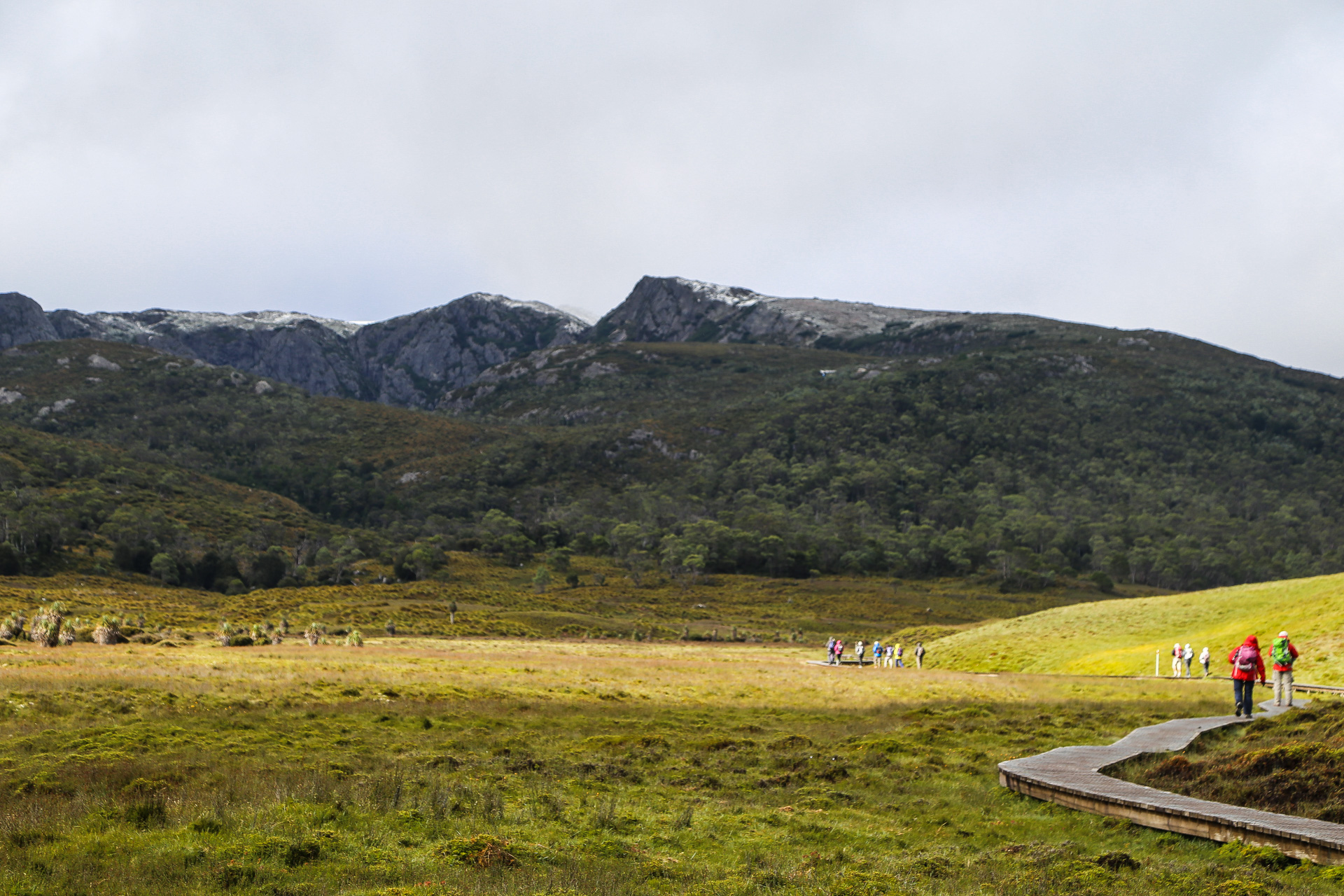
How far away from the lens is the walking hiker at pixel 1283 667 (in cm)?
2231

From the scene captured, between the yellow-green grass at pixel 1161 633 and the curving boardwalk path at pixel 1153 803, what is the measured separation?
68.6 ft

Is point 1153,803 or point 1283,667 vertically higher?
point 1283,667

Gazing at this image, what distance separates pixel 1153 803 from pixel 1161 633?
44.7 metres

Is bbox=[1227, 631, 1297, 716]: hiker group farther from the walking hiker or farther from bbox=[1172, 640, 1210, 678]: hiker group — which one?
bbox=[1172, 640, 1210, 678]: hiker group

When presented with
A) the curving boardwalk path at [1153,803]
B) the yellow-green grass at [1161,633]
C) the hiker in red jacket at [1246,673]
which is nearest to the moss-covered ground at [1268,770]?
the curving boardwalk path at [1153,803]

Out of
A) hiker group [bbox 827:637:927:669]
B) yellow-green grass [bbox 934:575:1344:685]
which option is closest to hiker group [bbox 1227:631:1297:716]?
yellow-green grass [bbox 934:575:1344:685]

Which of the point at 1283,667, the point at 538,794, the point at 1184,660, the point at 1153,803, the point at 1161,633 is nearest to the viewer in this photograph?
the point at 1153,803

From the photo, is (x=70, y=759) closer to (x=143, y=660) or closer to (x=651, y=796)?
(x=651, y=796)

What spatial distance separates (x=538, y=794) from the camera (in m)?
14.4

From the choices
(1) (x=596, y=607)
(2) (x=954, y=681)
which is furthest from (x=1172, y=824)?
(1) (x=596, y=607)

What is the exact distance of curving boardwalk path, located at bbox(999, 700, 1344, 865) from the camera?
400 inches

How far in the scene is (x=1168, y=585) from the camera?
148250 mm

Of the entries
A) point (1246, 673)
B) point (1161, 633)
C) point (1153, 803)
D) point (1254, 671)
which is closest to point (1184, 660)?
point (1161, 633)

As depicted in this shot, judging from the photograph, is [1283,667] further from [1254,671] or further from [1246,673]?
[1246,673]
